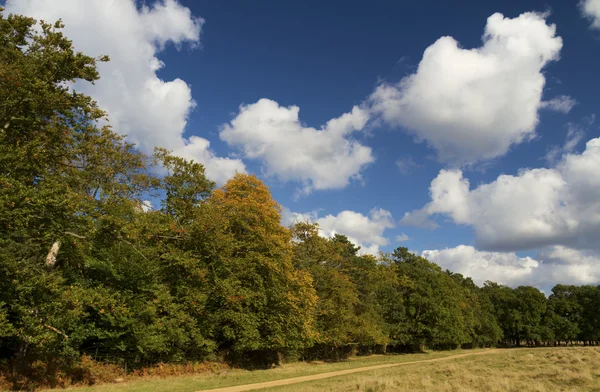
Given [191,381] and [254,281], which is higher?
[254,281]

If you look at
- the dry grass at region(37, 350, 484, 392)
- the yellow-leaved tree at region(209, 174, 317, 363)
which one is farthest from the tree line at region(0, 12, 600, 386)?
the dry grass at region(37, 350, 484, 392)

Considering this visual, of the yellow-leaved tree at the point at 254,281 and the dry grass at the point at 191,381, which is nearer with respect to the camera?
the dry grass at the point at 191,381

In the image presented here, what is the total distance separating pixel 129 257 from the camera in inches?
958

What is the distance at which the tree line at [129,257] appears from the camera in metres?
15.8

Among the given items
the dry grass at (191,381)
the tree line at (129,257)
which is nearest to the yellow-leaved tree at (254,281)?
the tree line at (129,257)

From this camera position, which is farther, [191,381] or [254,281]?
[254,281]

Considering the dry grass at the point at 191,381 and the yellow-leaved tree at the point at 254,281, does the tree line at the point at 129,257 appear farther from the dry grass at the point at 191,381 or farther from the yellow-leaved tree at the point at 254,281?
the dry grass at the point at 191,381

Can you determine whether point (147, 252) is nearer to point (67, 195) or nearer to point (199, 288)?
point (199, 288)

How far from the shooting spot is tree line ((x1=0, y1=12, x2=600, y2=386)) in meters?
15.8

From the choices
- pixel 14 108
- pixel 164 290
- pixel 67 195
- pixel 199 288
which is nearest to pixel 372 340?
pixel 199 288

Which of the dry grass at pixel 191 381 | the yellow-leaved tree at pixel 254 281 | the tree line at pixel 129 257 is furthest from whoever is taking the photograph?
the yellow-leaved tree at pixel 254 281

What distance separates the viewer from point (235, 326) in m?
29.5

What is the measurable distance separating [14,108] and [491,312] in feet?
351

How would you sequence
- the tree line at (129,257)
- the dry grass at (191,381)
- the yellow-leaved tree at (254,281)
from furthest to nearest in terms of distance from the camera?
the yellow-leaved tree at (254,281) < the dry grass at (191,381) < the tree line at (129,257)
